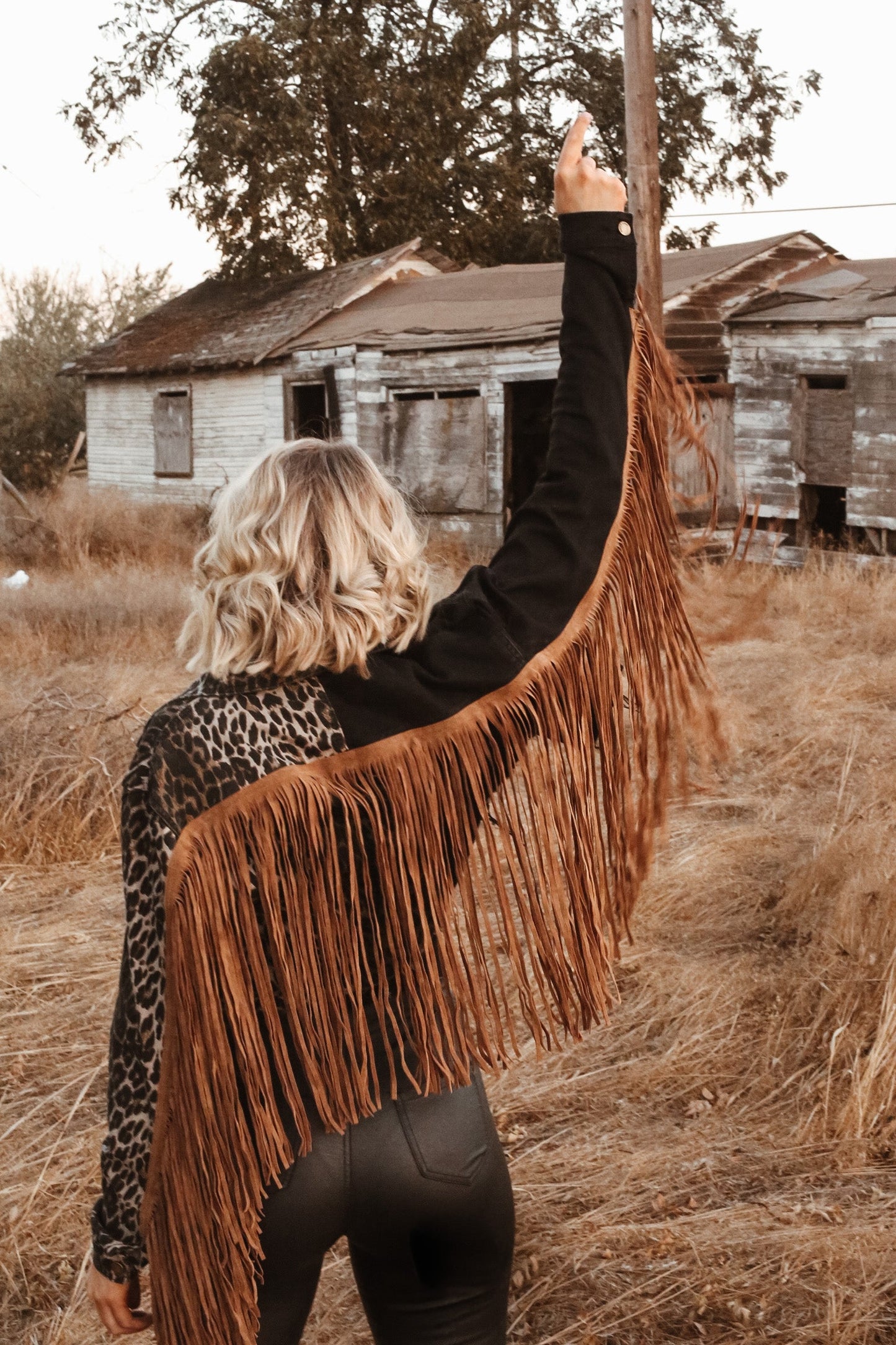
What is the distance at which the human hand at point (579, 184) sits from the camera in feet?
4.80

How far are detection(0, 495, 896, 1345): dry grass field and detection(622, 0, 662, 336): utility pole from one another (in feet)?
16.1

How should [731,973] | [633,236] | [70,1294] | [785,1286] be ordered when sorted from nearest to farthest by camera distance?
[633,236]
[785,1286]
[70,1294]
[731,973]

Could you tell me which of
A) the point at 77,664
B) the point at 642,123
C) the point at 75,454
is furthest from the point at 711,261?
the point at 75,454

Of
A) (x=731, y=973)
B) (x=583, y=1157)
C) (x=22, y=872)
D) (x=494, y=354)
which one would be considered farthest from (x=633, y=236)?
(x=494, y=354)

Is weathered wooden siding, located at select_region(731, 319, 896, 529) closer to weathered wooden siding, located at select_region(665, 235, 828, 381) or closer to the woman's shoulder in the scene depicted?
weathered wooden siding, located at select_region(665, 235, 828, 381)

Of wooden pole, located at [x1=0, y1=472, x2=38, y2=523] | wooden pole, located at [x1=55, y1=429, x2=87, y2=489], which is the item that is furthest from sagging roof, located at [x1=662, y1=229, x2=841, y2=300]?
wooden pole, located at [x1=55, y1=429, x2=87, y2=489]

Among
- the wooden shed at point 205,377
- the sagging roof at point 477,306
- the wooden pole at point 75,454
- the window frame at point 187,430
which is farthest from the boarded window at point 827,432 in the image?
the wooden pole at point 75,454

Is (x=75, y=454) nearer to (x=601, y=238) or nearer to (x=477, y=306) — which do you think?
(x=477, y=306)

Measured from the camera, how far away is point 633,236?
60.7 inches

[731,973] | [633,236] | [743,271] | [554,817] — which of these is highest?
[743,271]

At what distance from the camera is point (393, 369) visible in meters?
15.4

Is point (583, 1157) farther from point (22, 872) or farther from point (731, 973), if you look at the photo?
point (22, 872)

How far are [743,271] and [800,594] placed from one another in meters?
5.65

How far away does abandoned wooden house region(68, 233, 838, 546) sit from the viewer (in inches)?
545
